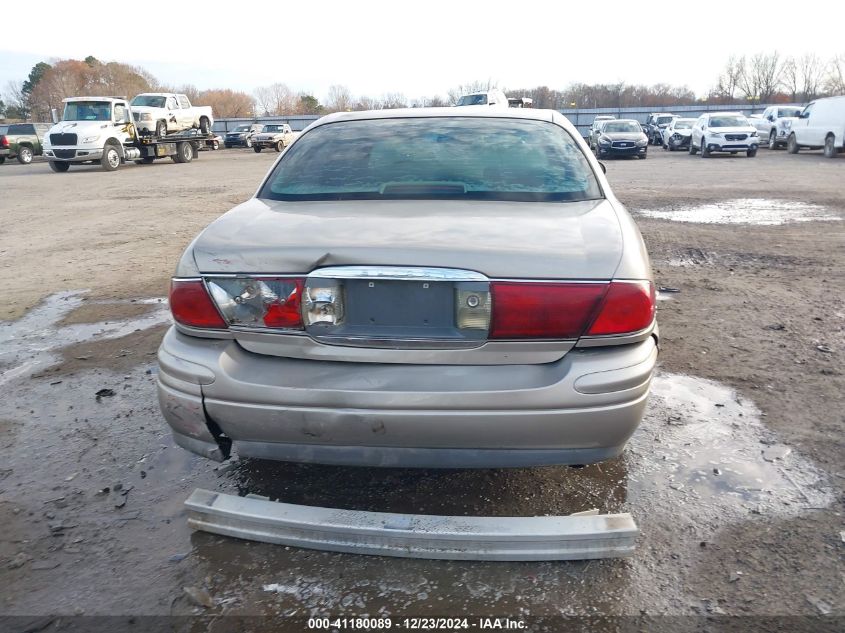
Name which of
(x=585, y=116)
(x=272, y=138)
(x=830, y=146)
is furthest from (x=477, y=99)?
(x=585, y=116)

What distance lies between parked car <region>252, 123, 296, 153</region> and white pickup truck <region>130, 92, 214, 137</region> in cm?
644

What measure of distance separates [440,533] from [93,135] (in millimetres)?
25935

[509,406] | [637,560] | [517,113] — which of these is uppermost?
[517,113]

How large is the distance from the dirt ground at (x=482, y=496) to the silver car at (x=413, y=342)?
1.42 feet

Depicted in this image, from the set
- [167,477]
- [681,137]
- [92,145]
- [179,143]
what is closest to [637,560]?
[167,477]

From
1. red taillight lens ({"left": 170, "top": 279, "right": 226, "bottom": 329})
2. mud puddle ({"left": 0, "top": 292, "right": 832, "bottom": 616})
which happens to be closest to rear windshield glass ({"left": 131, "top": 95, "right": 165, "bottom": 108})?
mud puddle ({"left": 0, "top": 292, "right": 832, "bottom": 616})

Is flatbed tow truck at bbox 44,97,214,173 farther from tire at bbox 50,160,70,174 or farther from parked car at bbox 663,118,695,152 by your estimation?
parked car at bbox 663,118,695,152

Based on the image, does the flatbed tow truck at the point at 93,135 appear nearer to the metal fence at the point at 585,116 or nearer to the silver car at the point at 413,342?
the silver car at the point at 413,342

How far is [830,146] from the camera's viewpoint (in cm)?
2264

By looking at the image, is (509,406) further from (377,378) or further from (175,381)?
(175,381)

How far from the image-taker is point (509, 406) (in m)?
2.24

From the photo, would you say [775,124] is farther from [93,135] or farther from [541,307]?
[541,307]

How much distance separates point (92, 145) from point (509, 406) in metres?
25.9

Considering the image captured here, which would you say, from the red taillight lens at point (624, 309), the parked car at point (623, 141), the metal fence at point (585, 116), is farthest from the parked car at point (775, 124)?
the red taillight lens at point (624, 309)
